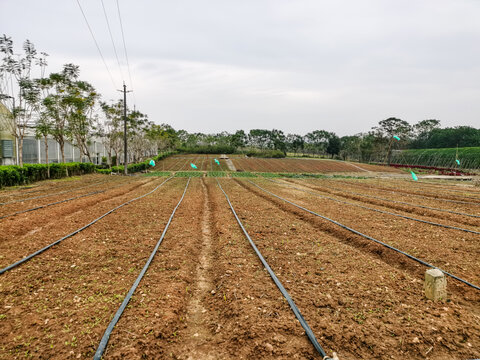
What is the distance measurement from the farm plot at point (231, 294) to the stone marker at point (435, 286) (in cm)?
13

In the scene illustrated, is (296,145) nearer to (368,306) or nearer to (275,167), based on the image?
(275,167)

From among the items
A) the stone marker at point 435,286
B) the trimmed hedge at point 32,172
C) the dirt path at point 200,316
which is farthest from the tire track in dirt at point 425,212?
the trimmed hedge at point 32,172

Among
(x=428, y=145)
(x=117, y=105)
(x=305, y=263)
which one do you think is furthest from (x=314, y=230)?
(x=428, y=145)

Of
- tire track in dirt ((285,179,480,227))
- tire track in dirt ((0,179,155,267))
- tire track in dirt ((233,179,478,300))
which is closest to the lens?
tire track in dirt ((233,179,478,300))

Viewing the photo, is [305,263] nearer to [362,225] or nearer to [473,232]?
[362,225]

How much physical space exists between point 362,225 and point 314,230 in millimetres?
1804

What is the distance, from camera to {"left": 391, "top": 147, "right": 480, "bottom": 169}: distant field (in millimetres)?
48312

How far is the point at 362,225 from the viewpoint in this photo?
8445 millimetres

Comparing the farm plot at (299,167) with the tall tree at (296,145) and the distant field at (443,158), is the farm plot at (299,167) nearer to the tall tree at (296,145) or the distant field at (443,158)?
the distant field at (443,158)

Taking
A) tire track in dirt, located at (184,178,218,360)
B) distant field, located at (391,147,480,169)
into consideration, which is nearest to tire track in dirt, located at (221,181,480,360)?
tire track in dirt, located at (184,178,218,360)

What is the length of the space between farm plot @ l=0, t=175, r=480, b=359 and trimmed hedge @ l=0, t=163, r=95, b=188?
11300mm

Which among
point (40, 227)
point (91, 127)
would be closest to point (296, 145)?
point (91, 127)

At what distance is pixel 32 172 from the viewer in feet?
62.2

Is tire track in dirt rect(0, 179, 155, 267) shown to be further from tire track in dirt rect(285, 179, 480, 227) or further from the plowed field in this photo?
the plowed field
